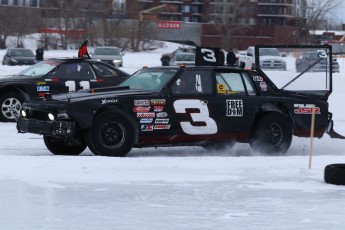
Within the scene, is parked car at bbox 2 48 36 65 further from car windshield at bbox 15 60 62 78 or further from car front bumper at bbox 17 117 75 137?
car front bumper at bbox 17 117 75 137

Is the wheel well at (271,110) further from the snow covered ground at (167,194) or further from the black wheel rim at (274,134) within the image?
the snow covered ground at (167,194)

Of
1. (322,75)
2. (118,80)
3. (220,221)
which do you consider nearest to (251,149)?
(322,75)

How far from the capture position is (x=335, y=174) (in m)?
8.69

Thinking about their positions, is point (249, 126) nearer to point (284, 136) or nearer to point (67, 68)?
point (284, 136)

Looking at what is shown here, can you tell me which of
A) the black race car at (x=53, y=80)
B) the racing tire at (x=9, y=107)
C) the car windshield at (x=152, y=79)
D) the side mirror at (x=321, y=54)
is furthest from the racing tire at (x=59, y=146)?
the racing tire at (x=9, y=107)

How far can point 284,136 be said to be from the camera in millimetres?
12414

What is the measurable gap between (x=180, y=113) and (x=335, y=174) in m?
3.54

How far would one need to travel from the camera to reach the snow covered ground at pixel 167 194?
267 inches

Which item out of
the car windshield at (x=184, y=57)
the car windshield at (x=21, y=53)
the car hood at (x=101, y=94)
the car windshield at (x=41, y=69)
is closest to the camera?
the car hood at (x=101, y=94)

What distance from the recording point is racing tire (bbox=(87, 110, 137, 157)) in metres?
11.0

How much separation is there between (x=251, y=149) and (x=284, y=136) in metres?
0.93

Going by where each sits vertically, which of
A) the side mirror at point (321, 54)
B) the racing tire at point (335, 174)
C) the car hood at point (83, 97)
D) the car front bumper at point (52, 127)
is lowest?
the racing tire at point (335, 174)

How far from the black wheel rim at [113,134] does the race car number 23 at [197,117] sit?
987 mm

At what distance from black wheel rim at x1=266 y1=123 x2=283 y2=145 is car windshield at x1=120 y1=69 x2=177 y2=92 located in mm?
1757
